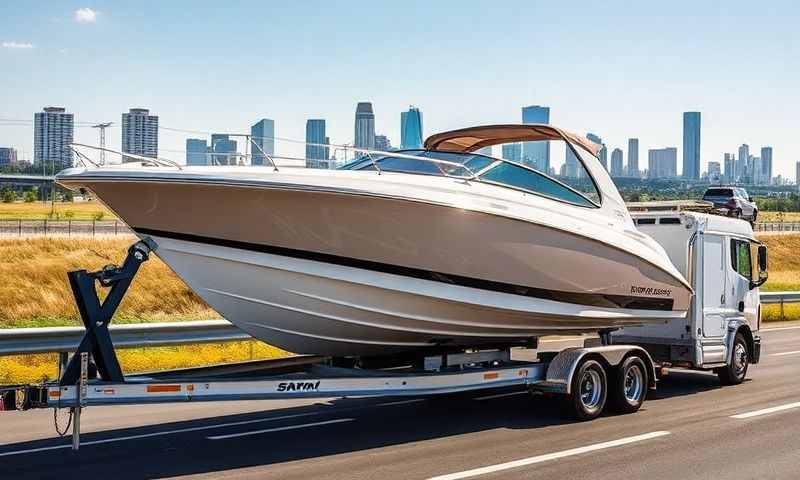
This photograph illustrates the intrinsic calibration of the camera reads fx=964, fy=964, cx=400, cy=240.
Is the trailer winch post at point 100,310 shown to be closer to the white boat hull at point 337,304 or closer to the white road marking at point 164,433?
the white boat hull at point 337,304

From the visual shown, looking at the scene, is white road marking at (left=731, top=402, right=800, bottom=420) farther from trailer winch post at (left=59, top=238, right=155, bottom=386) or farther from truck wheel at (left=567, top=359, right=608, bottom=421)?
trailer winch post at (left=59, top=238, right=155, bottom=386)

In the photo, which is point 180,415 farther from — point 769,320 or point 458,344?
point 769,320

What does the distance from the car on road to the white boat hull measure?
27.8 meters

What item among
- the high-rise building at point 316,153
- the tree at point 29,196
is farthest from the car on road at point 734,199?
the tree at point 29,196

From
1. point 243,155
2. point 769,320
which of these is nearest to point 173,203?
point 243,155

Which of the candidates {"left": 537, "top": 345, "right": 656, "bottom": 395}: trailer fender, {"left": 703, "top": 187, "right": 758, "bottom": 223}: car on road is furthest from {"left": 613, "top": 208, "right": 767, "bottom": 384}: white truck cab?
{"left": 703, "top": 187, "right": 758, "bottom": 223}: car on road

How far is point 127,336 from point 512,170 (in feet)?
17.4

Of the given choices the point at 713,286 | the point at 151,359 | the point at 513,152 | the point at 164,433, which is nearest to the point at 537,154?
the point at 513,152

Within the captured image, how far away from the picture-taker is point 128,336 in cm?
1212

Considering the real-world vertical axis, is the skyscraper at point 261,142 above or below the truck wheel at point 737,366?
above

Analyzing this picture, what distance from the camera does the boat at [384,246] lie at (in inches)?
336

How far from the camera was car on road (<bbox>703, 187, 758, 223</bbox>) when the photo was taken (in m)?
36.4

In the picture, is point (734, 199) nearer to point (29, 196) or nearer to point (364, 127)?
point (364, 127)

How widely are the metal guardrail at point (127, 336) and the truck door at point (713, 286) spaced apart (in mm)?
6139
